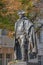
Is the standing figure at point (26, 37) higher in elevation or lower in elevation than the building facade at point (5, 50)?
higher

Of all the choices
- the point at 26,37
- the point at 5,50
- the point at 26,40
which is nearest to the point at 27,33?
the point at 26,37

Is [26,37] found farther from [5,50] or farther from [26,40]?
[5,50]

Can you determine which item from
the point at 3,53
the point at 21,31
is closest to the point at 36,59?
the point at 21,31

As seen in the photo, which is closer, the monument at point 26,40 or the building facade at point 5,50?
the monument at point 26,40

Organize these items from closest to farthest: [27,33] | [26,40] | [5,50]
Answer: [27,33]
[26,40]
[5,50]

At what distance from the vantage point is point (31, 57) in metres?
10.3

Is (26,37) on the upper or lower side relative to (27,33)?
lower

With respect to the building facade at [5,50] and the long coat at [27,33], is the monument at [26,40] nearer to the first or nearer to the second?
the long coat at [27,33]

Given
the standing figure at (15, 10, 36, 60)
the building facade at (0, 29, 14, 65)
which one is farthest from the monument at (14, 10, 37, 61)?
the building facade at (0, 29, 14, 65)

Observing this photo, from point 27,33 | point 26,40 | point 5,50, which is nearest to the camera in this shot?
point 27,33

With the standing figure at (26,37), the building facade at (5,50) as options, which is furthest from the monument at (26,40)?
the building facade at (5,50)

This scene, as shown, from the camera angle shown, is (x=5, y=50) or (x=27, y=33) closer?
(x=27, y=33)

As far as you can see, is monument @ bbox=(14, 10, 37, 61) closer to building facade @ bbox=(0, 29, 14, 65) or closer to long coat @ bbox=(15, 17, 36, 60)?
long coat @ bbox=(15, 17, 36, 60)

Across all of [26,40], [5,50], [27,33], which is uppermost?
[27,33]
